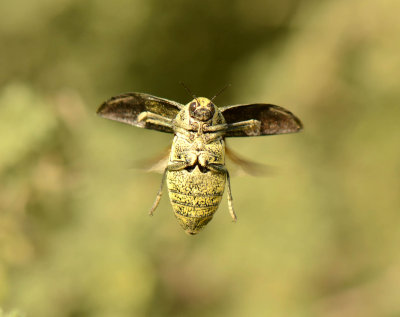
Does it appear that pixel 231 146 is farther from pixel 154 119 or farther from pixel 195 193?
pixel 195 193

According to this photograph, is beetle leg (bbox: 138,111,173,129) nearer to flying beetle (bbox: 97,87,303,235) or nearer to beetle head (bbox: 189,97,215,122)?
flying beetle (bbox: 97,87,303,235)

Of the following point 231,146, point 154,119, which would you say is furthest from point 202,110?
point 231,146

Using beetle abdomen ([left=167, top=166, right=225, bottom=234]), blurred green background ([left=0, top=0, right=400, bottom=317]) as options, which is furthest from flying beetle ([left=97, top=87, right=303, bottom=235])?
blurred green background ([left=0, top=0, right=400, bottom=317])

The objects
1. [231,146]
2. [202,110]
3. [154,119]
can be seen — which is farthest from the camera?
[231,146]

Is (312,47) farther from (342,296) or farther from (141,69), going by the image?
(342,296)

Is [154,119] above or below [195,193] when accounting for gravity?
above

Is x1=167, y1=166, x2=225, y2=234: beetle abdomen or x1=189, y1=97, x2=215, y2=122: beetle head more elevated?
x1=189, y1=97, x2=215, y2=122: beetle head

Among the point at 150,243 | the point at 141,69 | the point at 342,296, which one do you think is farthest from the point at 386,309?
the point at 141,69
